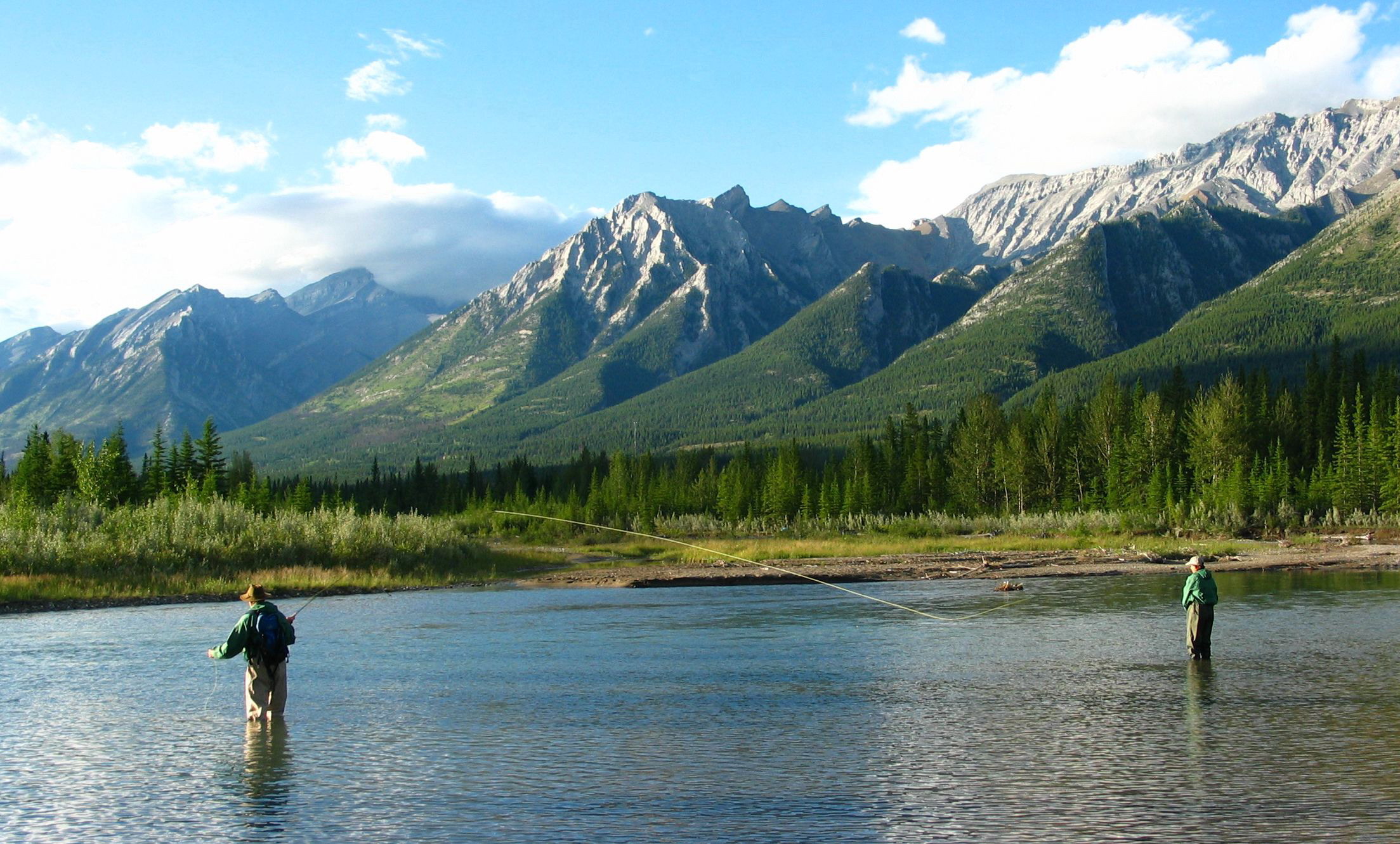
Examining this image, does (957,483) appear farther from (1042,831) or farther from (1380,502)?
(1042,831)

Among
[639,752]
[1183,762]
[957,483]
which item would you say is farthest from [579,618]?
[957,483]

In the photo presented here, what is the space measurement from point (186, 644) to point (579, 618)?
39.0ft

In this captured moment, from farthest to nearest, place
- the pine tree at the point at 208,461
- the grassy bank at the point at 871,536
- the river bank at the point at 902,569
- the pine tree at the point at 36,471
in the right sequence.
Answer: the pine tree at the point at 208,461
the pine tree at the point at 36,471
the grassy bank at the point at 871,536
the river bank at the point at 902,569

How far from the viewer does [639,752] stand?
1592 cm

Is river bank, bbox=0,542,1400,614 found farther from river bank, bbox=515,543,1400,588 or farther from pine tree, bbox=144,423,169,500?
pine tree, bbox=144,423,169,500

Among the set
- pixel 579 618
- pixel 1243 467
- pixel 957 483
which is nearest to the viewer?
pixel 579 618

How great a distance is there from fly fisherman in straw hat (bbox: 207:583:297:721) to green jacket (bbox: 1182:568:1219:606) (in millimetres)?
16859

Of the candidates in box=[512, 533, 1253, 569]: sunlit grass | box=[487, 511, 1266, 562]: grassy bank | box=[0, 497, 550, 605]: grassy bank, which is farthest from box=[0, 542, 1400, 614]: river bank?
box=[487, 511, 1266, 562]: grassy bank

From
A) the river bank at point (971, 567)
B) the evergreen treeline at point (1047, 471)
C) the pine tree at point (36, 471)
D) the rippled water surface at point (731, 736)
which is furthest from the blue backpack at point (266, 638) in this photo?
the pine tree at point (36, 471)

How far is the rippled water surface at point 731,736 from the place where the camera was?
1235 cm

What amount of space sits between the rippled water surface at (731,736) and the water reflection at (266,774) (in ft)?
0.18

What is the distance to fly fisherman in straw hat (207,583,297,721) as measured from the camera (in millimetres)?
18297

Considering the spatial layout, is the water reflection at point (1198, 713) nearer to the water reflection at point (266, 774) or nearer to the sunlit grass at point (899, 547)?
the water reflection at point (266, 774)

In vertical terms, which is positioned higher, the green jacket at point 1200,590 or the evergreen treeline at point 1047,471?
the evergreen treeline at point 1047,471
